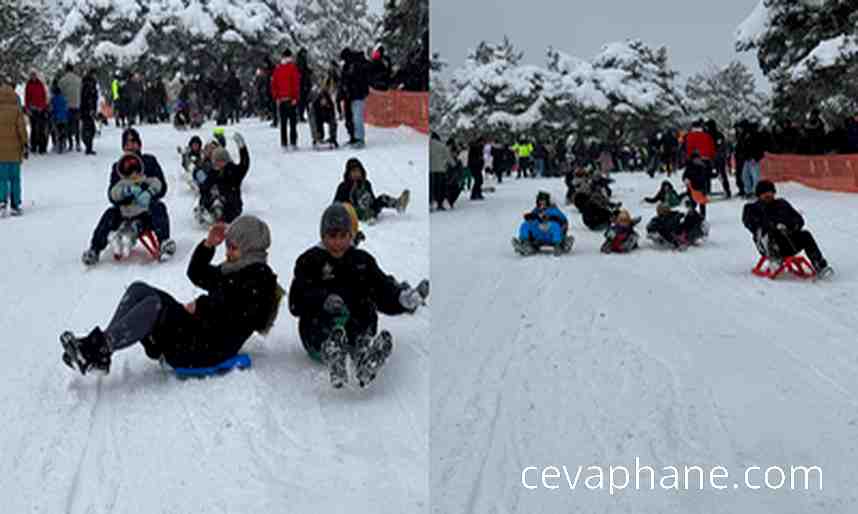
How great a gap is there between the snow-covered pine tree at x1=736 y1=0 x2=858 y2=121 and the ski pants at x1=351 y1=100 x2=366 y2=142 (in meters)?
9.20

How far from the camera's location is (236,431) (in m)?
4.20

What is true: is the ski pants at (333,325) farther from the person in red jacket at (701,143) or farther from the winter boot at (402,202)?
the person in red jacket at (701,143)

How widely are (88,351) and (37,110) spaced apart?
14044 mm

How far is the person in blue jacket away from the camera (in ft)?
34.0

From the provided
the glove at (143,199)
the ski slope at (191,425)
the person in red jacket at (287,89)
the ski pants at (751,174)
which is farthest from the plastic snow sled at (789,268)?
the person in red jacket at (287,89)

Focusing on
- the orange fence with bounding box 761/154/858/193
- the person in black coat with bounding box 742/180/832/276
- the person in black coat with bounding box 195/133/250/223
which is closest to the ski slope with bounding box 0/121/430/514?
the person in black coat with bounding box 195/133/250/223

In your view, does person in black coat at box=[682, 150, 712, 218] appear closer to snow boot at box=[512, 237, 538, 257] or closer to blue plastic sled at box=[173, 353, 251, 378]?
snow boot at box=[512, 237, 538, 257]

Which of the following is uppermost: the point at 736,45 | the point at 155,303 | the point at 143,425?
the point at 736,45

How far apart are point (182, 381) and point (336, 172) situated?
9.23 meters

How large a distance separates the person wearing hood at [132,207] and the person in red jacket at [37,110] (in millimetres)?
9293

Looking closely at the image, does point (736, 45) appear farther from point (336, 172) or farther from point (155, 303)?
point (155, 303)

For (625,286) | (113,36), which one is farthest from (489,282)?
(113,36)

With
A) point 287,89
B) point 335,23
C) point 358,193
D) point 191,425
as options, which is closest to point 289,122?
point 287,89

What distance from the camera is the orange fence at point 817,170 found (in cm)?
1647
